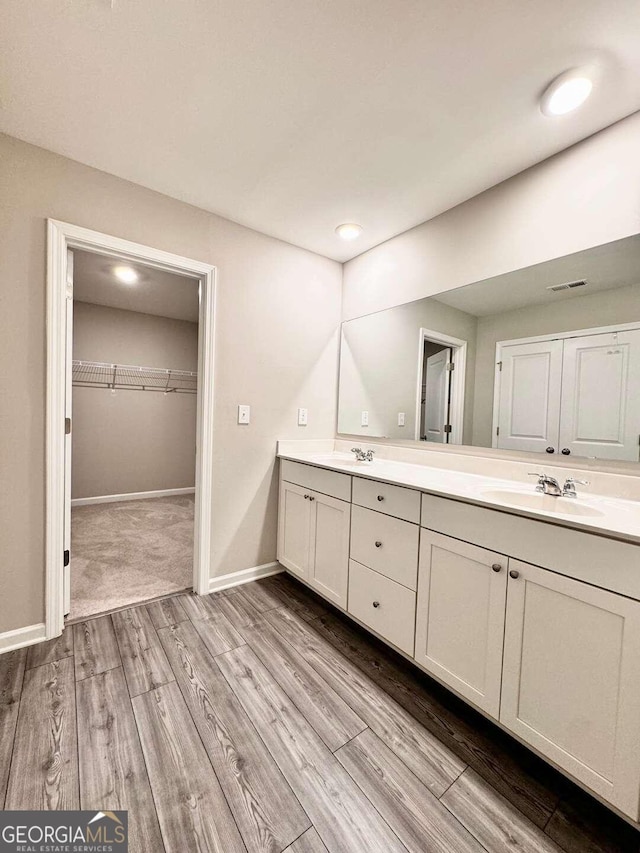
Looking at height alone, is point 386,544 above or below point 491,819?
above

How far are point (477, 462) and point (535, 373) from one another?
52 cm

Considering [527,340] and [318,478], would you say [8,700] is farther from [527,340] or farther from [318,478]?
[527,340]

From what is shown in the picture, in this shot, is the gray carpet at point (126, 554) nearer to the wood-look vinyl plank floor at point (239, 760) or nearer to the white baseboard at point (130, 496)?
the white baseboard at point (130, 496)

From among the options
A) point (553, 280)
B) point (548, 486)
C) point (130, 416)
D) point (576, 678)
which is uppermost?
point (553, 280)

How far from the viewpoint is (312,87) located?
129 centimetres

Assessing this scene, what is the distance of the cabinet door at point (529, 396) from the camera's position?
5.26 feet

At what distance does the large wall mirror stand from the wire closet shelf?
116 inches

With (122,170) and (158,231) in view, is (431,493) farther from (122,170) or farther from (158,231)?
(122,170)

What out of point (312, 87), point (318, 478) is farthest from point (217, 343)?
point (312, 87)

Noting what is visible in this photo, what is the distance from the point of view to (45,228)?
1.64 m

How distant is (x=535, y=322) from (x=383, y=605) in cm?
153

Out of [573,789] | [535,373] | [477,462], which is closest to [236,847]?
[573,789]

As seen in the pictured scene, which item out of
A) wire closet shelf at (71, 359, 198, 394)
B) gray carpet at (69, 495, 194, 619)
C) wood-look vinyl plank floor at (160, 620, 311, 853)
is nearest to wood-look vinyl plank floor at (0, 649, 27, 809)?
gray carpet at (69, 495, 194, 619)

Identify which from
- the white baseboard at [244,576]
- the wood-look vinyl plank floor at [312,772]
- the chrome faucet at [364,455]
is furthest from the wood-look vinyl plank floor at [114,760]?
the chrome faucet at [364,455]
